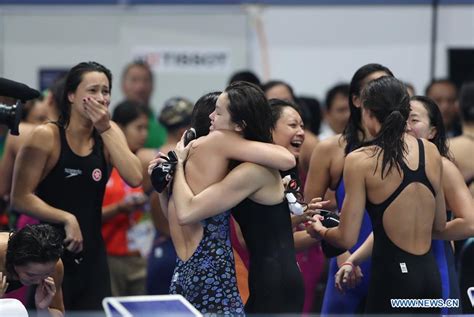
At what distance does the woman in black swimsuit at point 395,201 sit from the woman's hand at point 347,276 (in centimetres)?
35

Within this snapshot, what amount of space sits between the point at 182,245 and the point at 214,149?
17.0 inches

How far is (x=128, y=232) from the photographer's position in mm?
7602

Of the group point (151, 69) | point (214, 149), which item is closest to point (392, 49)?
point (151, 69)

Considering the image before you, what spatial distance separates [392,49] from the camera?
29.5ft

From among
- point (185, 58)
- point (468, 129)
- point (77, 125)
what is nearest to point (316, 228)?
point (77, 125)

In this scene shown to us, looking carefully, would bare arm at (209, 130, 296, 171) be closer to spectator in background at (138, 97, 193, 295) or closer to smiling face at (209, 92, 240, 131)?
smiling face at (209, 92, 240, 131)

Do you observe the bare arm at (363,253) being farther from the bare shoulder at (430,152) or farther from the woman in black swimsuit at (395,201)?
the bare shoulder at (430,152)

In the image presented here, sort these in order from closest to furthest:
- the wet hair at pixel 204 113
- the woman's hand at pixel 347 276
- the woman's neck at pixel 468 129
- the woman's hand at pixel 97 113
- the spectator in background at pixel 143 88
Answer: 1. the wet hair at pixel 204 113
2. the woman's hand at pixel 347 276
3. the woman's hand at pixel 97 113
4. the woman's neck at pixel 468 129
5. the spectator in background at pixel 143 88

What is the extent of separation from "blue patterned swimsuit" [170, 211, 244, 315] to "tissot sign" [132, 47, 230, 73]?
435cm

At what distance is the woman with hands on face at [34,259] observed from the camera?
16.5 feet

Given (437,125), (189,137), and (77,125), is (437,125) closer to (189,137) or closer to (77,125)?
(189,137)

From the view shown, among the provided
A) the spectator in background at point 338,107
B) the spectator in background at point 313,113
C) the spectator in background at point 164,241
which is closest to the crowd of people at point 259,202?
the spectator in background at point 338,107

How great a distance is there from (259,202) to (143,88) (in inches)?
157

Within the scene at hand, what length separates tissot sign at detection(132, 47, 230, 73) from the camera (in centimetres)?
912
